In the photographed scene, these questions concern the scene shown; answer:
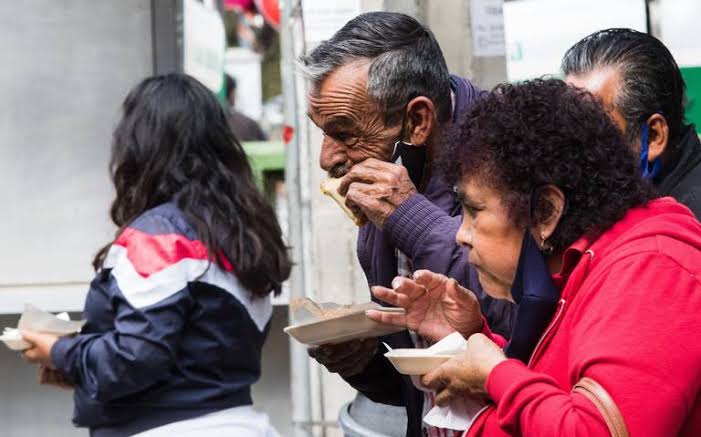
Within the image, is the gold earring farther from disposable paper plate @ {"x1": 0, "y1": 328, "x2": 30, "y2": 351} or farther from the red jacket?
disposable paper plate @ {"x1": 0, "y1": 328, "x2": 30, "y2": 351}

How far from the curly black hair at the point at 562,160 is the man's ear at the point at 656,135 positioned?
2.53 ft

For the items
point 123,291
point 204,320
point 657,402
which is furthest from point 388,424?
point 657,402

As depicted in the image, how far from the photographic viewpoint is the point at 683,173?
9.98ft

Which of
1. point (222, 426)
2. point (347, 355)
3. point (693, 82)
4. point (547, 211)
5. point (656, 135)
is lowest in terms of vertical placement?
point (222, 426)

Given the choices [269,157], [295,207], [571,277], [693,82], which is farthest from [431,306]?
[269,157]

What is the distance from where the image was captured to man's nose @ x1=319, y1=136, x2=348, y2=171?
298 cm

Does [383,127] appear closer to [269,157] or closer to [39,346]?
[39,346]

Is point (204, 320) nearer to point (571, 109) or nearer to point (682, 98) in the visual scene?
point (682, 98)

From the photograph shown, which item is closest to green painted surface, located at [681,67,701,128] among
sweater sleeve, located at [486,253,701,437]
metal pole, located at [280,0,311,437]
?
metal pole, located at [280,0,311,437]

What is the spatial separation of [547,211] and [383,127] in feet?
2.55

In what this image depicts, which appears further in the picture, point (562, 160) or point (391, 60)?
point (391, 60)

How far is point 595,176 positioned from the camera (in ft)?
7.22

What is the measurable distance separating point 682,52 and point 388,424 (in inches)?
88.1

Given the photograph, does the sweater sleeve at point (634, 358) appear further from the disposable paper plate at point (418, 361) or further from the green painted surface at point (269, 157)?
the green painted surface at point (269, 157)
